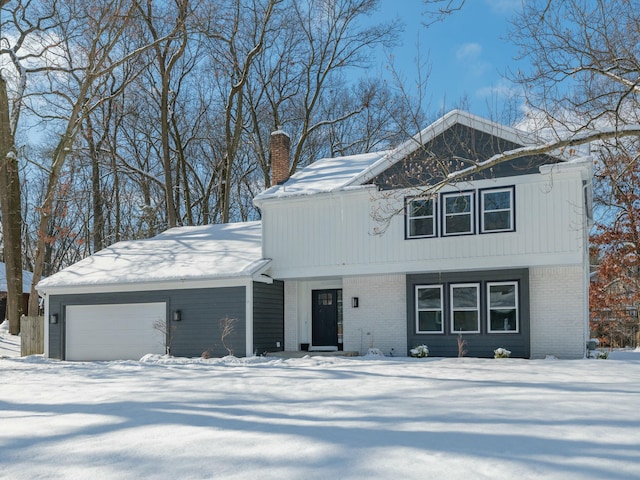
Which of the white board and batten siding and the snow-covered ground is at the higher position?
the white board and batten siding

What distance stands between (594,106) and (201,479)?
35.3ft

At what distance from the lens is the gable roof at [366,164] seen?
55.1 ft

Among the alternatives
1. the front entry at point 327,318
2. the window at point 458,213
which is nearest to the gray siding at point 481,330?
the window at point 458,213

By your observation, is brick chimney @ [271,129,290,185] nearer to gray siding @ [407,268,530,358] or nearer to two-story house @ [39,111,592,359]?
two-story house @ [39,111,592,359]

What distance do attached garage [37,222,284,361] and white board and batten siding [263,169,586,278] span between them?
126cm

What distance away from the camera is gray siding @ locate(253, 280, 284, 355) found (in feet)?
61.3

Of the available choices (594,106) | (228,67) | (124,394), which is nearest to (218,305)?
(124,394)

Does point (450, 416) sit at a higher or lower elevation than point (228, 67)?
lower

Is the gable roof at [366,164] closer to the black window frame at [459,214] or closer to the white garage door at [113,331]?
the black window frame at [459,214]

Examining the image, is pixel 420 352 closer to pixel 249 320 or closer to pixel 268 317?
pixel 268 317

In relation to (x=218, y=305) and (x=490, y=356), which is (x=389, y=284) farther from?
(x=218, y=305)

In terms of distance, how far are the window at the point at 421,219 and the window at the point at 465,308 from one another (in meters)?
1.67

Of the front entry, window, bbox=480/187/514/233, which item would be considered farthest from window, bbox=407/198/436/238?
the front entry

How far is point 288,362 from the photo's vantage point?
16297 millimetres
